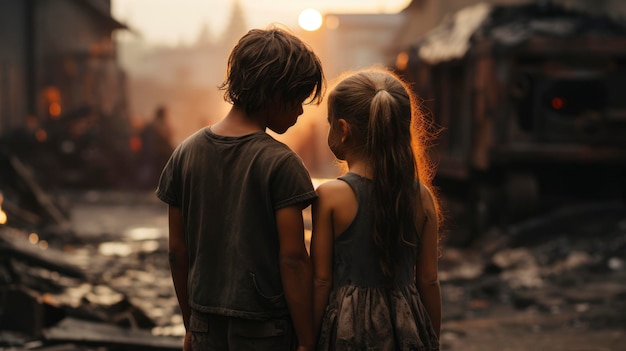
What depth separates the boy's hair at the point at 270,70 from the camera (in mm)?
2910

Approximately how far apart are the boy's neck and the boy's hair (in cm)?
3

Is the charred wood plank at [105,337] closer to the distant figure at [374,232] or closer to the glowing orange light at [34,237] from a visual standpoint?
the distant figure at [374,232]

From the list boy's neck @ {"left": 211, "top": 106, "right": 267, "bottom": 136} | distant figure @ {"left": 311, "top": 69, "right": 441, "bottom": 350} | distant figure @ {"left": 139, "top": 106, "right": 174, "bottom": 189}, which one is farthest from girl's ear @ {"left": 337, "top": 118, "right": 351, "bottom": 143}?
distant figure @ {"left": 139, "top": 106, "right": 174, "bottom": 189}

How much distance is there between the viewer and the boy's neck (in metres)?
3.00

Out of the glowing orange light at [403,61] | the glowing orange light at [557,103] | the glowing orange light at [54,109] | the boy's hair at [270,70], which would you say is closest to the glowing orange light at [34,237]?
the glowing orange light at [557,103]

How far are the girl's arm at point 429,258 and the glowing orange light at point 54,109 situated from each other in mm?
23745

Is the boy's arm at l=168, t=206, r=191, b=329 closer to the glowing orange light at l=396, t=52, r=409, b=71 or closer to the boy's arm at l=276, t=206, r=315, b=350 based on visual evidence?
the boy's arm at l=276, t=206, r=315, b=350

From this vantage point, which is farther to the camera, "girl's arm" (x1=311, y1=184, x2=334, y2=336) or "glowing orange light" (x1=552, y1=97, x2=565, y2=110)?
"glowing orange light" (x1=552, y1=97, x2=565, y2=110)

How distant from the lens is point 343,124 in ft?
10.0

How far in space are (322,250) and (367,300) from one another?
0.21 m

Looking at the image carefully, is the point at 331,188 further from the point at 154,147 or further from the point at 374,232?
the point at 154,147

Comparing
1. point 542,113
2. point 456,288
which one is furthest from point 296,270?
point 542,113

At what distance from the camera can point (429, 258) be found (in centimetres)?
306

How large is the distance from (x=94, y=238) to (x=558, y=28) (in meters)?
6.65
